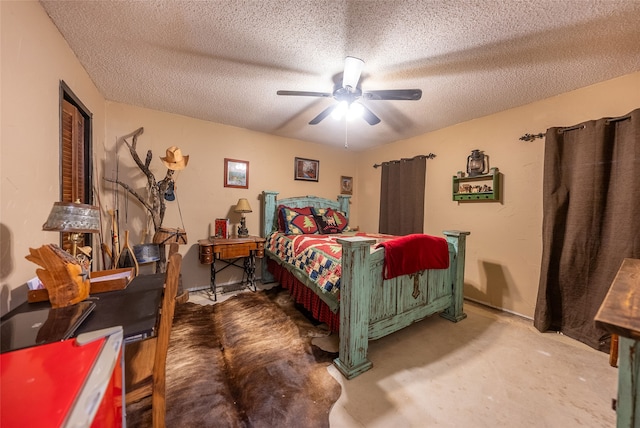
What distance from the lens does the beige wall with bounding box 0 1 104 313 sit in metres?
1.05

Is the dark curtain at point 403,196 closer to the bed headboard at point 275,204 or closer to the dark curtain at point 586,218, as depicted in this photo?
the bed headboard at point 275,204

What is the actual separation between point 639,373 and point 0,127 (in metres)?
2.52

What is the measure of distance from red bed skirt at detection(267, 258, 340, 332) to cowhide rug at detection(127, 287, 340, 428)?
14 cm

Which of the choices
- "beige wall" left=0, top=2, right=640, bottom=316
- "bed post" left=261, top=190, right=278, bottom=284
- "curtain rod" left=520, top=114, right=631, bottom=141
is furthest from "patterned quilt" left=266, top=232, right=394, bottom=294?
"curtain rod" left=520, top=114, right=631, bottom=141

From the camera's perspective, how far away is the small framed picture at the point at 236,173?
128 inches

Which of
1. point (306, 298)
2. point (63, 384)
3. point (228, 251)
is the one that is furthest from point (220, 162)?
point (63, 384)

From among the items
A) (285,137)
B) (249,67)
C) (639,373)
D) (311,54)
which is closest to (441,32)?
(311,54)

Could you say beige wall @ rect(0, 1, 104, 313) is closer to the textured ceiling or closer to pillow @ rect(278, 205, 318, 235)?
the textured ceiling

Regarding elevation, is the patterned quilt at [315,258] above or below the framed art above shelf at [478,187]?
below

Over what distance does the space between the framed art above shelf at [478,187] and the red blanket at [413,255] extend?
1.06 m

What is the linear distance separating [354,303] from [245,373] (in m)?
0.90

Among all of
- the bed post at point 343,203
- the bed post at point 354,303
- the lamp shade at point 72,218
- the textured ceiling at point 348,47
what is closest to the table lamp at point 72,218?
the lamp shade at point 72,218

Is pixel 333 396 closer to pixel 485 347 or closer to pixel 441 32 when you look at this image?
pixel 485 347

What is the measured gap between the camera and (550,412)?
1.34 meters
